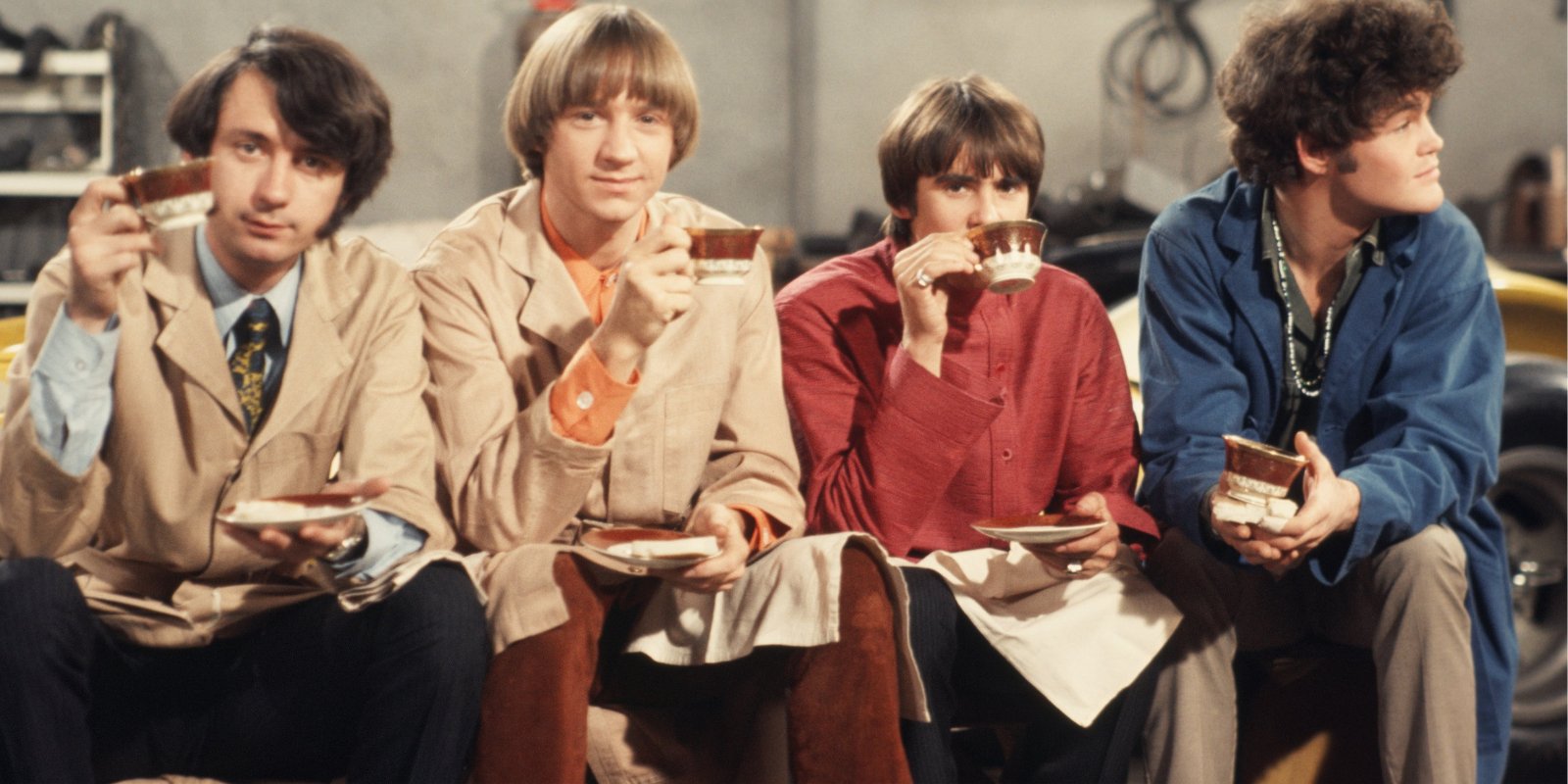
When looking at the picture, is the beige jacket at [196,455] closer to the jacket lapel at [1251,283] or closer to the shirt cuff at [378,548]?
the shirt cuff at [378,548]

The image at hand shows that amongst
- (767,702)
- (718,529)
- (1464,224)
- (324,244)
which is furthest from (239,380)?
(1464,224)

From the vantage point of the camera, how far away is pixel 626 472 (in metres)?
2.59

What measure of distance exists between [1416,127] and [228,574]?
212cm

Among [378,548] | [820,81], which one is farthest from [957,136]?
[820,81]

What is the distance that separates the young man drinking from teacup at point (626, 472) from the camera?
2297mm

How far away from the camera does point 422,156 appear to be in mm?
8398

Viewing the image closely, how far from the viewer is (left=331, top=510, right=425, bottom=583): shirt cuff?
218cm

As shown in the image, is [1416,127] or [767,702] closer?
[767,702]

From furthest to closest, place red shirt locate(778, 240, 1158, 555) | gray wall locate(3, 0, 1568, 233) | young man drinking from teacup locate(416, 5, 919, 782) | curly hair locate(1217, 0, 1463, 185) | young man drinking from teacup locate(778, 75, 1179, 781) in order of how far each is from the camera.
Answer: gray wall locate(3, 0, 1568, 233)
curly hair locate(1217, 0, 1463, 185)
red shirt locate(778, 240, 1158, 555)
young man drinking from teacup locate(778, 75, 1179, 781)
young man drinking from teacup locate(416, 5, 919, 782)

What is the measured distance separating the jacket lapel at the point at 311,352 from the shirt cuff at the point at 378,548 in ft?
0.77

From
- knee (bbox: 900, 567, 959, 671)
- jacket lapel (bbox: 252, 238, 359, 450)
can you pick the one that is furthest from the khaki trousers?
jacket lapel (bbox: 252, 238, 359, 450)

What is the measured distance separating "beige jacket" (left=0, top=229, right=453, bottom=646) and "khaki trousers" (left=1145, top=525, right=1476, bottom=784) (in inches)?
49.1

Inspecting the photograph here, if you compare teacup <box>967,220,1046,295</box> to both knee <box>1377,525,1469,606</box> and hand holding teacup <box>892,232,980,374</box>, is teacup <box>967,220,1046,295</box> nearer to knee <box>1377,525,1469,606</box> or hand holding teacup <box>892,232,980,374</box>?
hand holding teacup <box>892,232,980,374</box>

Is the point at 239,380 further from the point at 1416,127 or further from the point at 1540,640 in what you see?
the point at 1540,640
